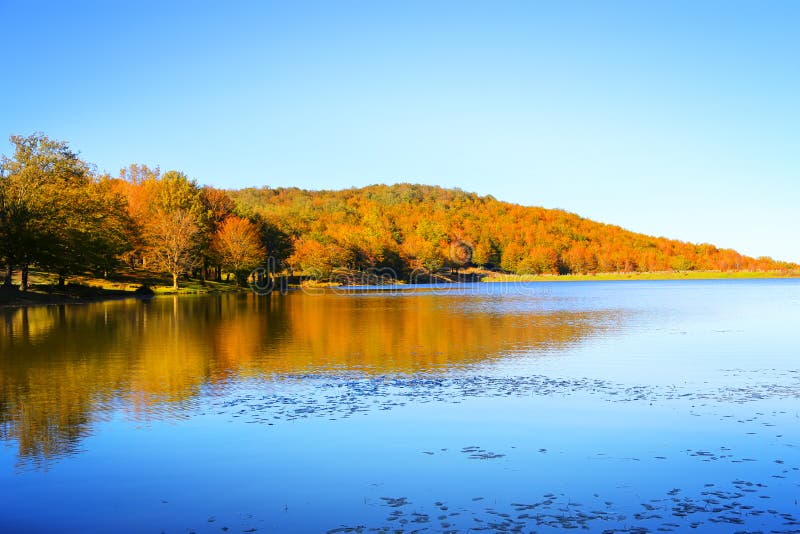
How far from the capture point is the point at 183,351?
97.8 ft

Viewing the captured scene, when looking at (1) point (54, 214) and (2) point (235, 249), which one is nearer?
(1) point (54, 214)

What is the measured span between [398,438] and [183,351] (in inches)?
701

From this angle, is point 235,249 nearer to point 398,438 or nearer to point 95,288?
point 95,288

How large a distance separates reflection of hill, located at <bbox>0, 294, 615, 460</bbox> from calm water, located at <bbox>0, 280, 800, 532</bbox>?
0.52 feet

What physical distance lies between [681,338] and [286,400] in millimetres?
24226

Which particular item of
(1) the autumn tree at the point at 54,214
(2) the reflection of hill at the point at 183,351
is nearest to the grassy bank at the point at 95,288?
→ (1) the autumn tree at the point at 54,214

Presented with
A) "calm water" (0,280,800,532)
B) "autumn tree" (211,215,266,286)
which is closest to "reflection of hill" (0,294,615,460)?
"calm water" (0,280,800,532)

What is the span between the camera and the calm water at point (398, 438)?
10.1 m

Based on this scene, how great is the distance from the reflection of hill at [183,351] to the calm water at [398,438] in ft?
0.52

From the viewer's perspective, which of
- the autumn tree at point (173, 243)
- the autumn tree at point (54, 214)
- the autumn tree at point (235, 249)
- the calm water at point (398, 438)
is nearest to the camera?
the calm water at point (398, 438)

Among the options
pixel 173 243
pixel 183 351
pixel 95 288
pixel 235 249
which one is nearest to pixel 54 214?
pixel 95 288

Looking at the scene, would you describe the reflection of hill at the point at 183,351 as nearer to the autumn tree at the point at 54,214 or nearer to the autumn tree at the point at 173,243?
the autumn tree at the point at 54,214

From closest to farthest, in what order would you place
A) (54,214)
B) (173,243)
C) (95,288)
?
(54,214), (95,288), (173,243)

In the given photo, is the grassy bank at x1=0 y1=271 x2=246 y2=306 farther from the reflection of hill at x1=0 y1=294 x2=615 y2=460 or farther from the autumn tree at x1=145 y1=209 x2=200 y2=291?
the reflection of hill at x1=0 y1=294 x2=615 y2=460
